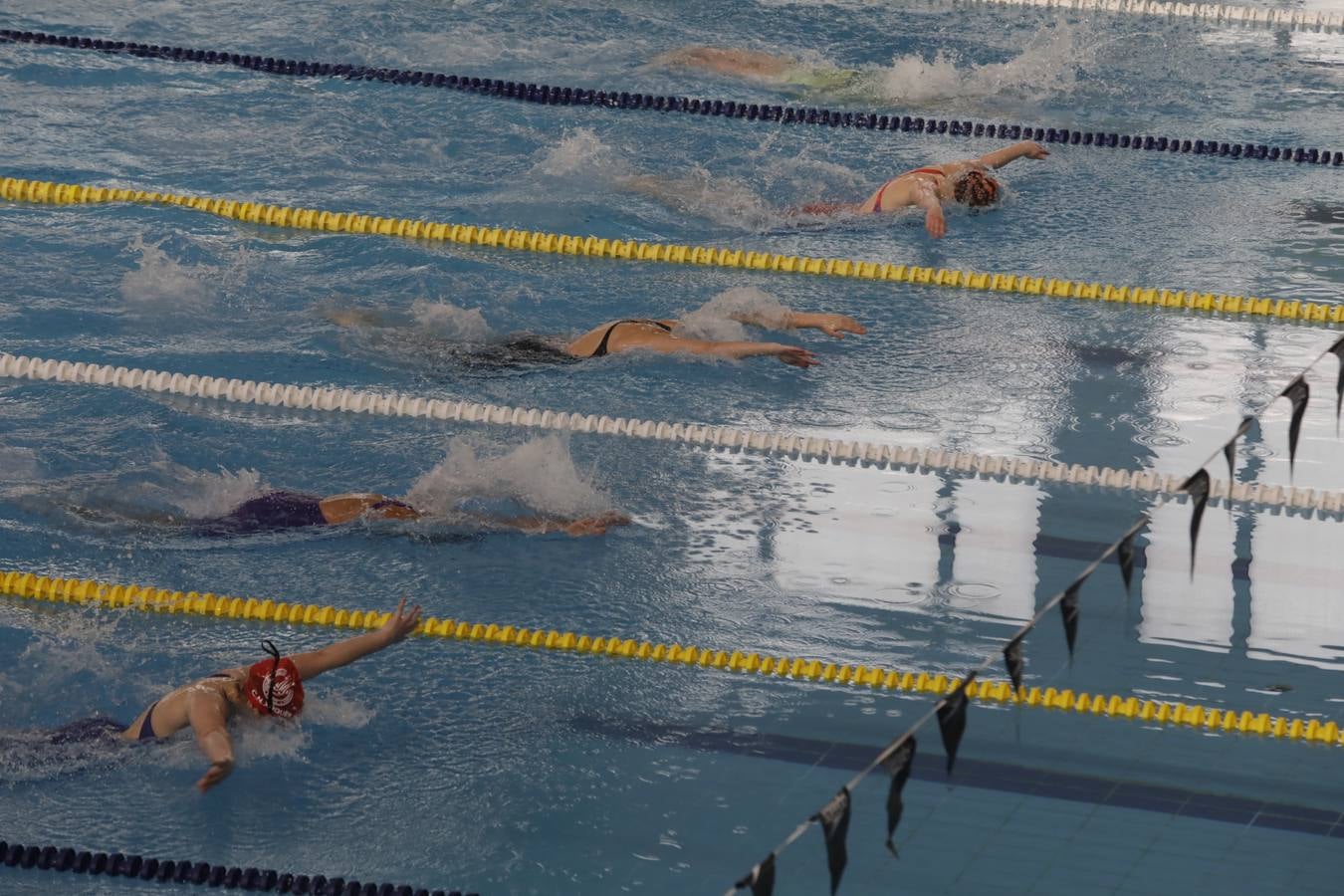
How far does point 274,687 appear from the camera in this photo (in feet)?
12.9

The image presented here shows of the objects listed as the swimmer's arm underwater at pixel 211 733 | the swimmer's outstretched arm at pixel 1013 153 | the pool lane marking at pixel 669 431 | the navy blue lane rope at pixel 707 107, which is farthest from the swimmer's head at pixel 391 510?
the navy blue lane rope at pixel 707 107

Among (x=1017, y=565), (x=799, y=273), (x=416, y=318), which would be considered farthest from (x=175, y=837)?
(x=799, y=273)

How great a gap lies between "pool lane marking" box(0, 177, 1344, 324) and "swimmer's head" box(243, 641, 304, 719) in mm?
3200

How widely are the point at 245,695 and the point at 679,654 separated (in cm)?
105

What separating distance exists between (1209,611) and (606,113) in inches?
166

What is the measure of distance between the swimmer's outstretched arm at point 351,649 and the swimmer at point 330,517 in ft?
2.94

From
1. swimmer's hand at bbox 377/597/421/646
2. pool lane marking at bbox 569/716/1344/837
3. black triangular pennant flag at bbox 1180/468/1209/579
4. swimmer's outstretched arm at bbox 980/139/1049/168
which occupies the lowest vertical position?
pool lane marking at bbox 569/716/1344/837

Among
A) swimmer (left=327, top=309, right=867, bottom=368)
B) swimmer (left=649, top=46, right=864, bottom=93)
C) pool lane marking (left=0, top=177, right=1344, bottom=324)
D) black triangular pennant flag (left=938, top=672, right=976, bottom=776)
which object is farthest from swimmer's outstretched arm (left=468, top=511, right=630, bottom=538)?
swimmer (left=649, top=46, right=864, bottom=93)

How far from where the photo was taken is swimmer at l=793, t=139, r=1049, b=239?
22.6ft

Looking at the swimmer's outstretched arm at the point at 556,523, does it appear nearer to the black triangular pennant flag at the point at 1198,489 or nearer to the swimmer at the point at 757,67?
the black triangular pennant flag at the point at 1198,489

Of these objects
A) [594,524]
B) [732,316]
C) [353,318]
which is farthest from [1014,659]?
[353,318]

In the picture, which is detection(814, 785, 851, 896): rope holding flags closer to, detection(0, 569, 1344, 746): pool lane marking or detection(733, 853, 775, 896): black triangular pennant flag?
detection(733, 853, 775, 896): black triangular pennant flag

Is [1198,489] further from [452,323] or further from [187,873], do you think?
[452,323]

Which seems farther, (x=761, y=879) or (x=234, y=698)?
(x=234, y=698)
